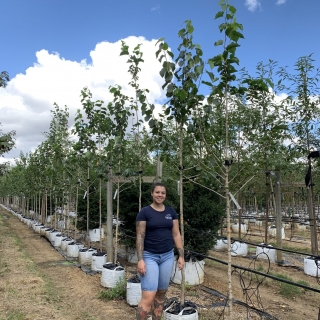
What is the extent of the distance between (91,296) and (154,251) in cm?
269

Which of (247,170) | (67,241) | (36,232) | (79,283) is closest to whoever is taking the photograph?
(247,170)

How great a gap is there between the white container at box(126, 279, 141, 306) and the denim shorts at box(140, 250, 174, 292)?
4.61 ft

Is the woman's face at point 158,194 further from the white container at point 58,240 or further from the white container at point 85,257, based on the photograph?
the white container at point 58,240

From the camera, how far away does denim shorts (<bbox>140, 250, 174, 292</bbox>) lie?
3.10 m

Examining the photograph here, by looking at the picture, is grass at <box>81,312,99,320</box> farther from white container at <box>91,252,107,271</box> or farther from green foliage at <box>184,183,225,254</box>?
green foliage at <box>184,183,225,254</box>

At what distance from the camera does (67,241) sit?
31.8 ft

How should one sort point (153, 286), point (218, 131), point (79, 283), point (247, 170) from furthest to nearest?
point (79, 283) < point (218, 131) < point (247, 170) < point (153, 286)

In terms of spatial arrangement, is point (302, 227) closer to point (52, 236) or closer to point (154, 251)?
point (52, 236)

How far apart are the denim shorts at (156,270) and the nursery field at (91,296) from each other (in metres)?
1.11

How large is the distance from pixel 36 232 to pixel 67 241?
20.9ft

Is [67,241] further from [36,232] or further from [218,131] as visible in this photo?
[218,131]

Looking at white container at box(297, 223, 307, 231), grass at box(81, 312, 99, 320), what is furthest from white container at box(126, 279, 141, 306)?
white container at box(297, 223, 307, 231)

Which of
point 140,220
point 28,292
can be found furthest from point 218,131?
point 28,292

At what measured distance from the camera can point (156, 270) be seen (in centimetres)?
314
